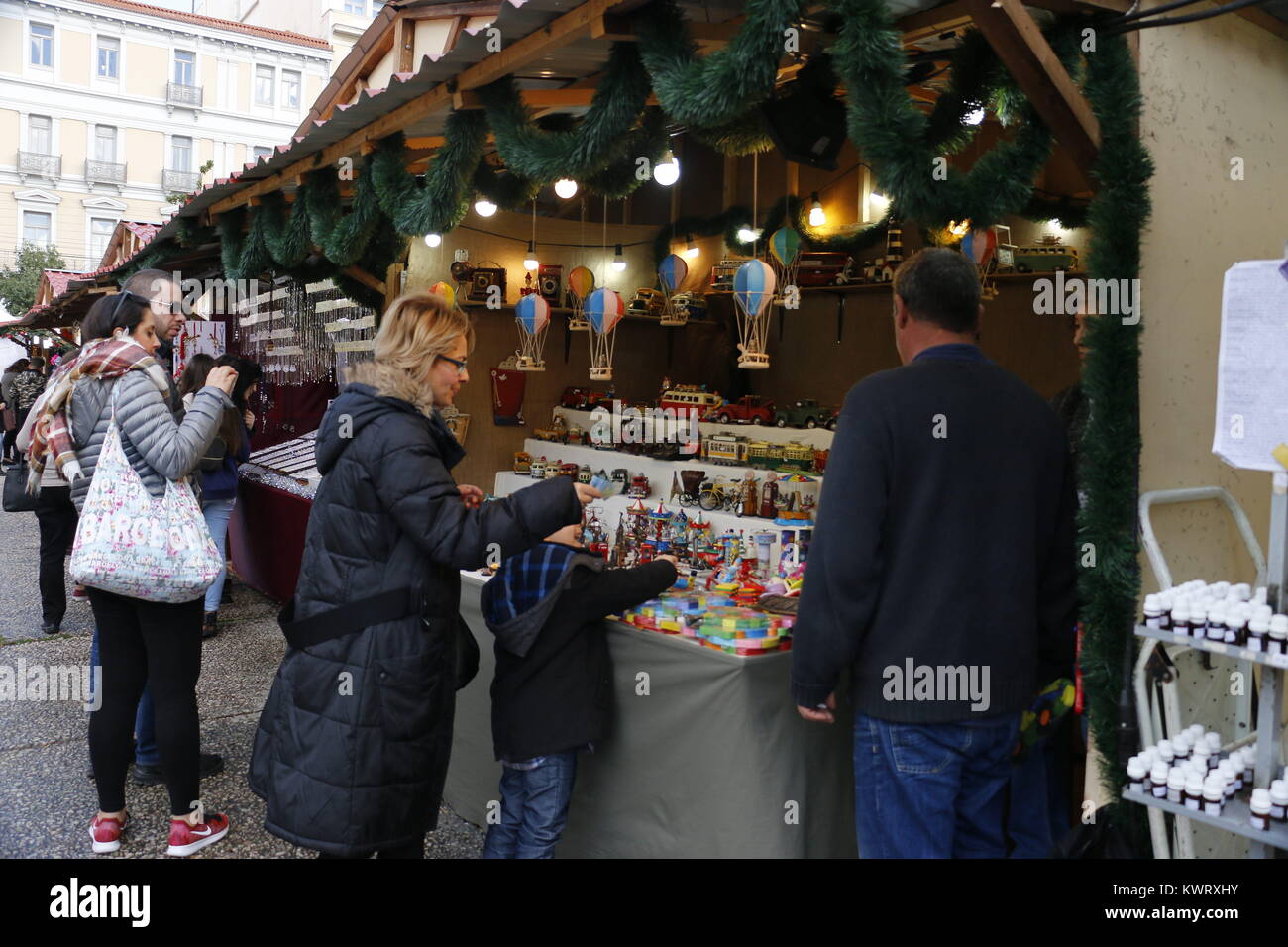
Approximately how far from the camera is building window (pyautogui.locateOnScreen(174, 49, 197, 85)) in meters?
34.1

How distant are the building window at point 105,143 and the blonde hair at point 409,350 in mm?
36582

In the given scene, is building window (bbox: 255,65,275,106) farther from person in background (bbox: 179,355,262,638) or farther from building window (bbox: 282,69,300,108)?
person in background (bbox: 179,355,262,638)

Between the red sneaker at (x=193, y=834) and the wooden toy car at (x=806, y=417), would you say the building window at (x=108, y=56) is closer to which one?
the wooden toy car at (x=806, y=417)

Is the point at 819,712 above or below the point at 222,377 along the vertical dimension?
below

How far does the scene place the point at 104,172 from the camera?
108ft

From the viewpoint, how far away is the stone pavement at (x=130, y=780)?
3.70 metres

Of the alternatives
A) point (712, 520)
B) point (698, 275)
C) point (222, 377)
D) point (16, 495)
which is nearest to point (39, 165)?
point (16, 495)

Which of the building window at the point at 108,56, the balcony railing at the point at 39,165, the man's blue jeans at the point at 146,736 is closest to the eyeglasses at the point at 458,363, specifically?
the man's blue jeans at the point at 146,736

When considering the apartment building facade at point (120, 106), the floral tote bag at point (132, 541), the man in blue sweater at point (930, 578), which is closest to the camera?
the man in blue sweater at point (930, 578)

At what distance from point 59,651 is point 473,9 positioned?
7846 mm

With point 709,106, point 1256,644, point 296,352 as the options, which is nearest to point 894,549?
point 1256,644

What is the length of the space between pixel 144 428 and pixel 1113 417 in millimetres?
2958

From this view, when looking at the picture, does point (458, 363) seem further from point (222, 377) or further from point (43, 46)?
point (43, 46)
